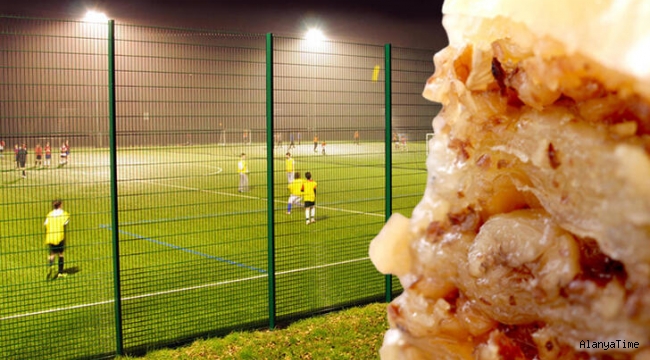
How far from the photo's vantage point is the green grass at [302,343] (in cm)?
682

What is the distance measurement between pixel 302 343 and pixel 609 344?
21.3 feet

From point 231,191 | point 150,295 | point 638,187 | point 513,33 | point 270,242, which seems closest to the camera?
point 638,187

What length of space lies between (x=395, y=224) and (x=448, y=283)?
0.47 ft

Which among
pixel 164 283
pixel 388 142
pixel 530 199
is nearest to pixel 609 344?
pixel 530 199

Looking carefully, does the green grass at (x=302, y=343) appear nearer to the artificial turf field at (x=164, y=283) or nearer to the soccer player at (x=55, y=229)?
the artificial turf field at (x=164, y=283)

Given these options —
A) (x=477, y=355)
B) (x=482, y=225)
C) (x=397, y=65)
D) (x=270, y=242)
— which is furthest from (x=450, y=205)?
(x=397, y=65)

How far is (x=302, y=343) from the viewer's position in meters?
7.16

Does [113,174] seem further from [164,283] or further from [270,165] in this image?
[164,283]

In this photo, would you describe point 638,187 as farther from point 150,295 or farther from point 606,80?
point 150,295

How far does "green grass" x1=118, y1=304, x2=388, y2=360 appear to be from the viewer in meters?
6.82

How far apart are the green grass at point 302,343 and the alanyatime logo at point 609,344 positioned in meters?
5.98

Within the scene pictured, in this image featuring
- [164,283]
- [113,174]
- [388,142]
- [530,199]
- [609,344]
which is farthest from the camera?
[164,283]

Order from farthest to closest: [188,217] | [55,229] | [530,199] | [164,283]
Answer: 1. [188,217]
2. [55,229]
3. [164,283]
4. [530,199]

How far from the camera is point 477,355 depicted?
1.08 m
